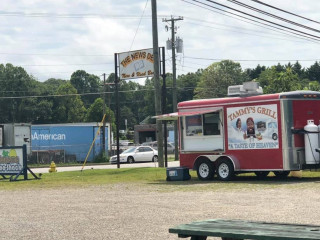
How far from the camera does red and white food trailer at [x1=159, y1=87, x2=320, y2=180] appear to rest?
2159 centimetres

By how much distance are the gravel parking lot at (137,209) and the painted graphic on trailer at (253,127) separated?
75.8 inches

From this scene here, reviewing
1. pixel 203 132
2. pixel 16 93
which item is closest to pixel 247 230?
pixel 203 132

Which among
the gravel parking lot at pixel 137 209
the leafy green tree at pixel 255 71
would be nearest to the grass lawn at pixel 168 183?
the gravel parking lot at pixel 137 209

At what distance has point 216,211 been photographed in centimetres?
1399

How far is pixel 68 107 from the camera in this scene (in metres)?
123

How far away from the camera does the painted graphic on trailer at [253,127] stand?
71.6 feet

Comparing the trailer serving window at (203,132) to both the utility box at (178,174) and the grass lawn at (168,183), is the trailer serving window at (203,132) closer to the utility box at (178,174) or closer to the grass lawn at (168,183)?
the utility box at (178,174)

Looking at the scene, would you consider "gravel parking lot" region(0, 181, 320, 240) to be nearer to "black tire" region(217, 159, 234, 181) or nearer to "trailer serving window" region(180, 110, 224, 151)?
"black tire" region(217, 159, 234, 181)

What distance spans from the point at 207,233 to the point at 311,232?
1181 mm

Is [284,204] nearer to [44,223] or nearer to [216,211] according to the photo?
[216,211]

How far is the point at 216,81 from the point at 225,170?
3453 inches

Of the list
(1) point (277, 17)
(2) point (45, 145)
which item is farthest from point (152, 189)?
(2) point (45, 145)

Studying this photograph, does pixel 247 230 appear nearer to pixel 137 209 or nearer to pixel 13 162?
pixel 137 209

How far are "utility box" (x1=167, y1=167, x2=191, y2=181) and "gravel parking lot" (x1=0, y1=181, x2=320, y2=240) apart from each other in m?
3.15
